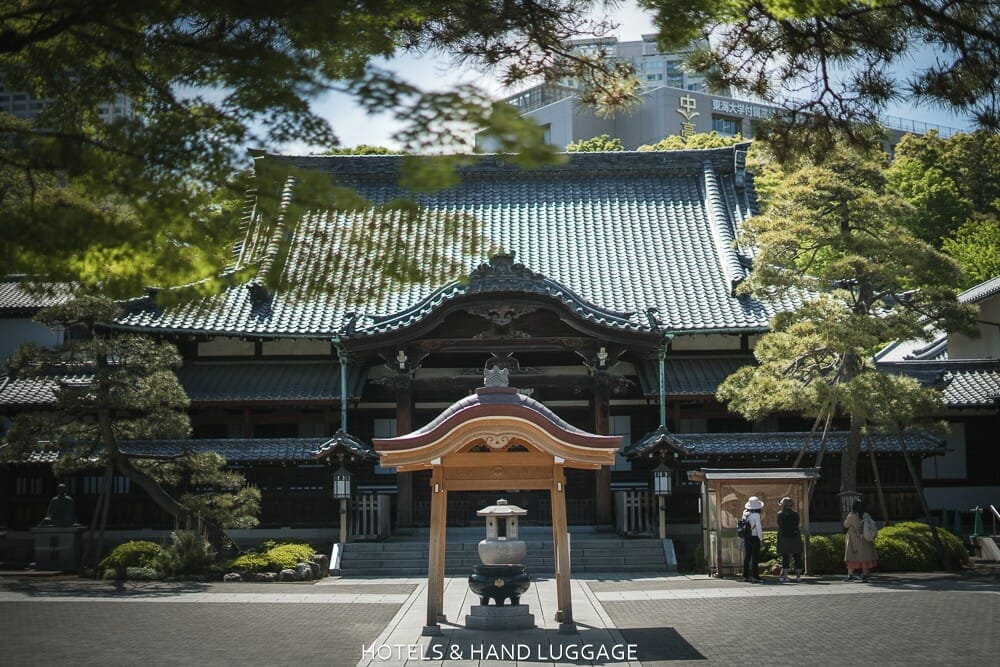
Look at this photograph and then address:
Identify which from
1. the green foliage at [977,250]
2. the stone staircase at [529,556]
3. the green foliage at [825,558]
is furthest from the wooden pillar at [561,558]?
the green foliage at [977,250]

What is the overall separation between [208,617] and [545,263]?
1568 cm

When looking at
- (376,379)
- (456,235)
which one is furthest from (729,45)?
(376,379)

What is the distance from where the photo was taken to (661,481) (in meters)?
22.5

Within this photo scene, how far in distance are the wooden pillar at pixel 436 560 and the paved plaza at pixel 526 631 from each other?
250mm

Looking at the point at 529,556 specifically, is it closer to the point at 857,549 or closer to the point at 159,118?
the point at 857,549

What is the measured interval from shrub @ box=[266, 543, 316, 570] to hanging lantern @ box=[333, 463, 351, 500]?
1288 mm

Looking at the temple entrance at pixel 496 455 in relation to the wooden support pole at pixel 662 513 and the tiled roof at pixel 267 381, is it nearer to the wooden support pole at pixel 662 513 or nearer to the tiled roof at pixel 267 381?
the wooden support pole at pixel 662 513

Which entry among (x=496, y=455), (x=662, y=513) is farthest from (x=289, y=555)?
(x=496, y=455)

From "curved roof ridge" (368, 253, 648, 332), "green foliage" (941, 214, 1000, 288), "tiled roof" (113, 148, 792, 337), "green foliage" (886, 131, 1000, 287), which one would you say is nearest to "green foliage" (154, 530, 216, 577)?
"tiled roof" (113, 148, 792, 337)

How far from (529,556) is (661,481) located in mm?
3166

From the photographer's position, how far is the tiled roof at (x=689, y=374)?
2455 centimetres

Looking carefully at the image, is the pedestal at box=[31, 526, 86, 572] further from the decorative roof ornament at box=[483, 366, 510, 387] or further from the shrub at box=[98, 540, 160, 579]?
the decorative roof ornament at box=[483, 366, 510, 387]

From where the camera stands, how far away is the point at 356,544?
22531 millimetres

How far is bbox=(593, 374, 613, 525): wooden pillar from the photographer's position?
23.8 m
